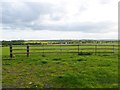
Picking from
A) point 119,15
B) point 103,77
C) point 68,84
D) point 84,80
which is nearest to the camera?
point 119,15

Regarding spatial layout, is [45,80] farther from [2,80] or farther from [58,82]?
[2,80]

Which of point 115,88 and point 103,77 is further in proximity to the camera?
point 103,77

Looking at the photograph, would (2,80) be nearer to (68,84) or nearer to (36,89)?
(36,89)

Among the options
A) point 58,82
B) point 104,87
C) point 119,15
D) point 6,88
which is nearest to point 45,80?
point 58,82

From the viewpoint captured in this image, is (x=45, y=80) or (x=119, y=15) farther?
(x=45, y=80)

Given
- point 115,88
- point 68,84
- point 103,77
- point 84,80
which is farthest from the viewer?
point 103,77

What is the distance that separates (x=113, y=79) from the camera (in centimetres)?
917

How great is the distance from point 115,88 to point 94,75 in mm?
2332

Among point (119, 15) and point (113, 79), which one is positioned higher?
point (119, 15)

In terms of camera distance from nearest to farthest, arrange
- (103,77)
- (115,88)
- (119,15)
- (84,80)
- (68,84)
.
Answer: (119,15), (115,88), (68,84), (84,80), (103,77)

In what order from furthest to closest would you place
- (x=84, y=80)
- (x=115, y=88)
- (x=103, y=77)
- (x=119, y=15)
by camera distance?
(x=103, y=77)
(x=84, y=80)
(x=115, y=88)
(x=119, y=15)

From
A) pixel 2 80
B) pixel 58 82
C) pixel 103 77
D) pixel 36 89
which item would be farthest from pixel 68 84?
pixel 2 80

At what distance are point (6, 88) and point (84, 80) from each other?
2964 mm

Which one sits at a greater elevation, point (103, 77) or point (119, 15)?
point (119, 15)
